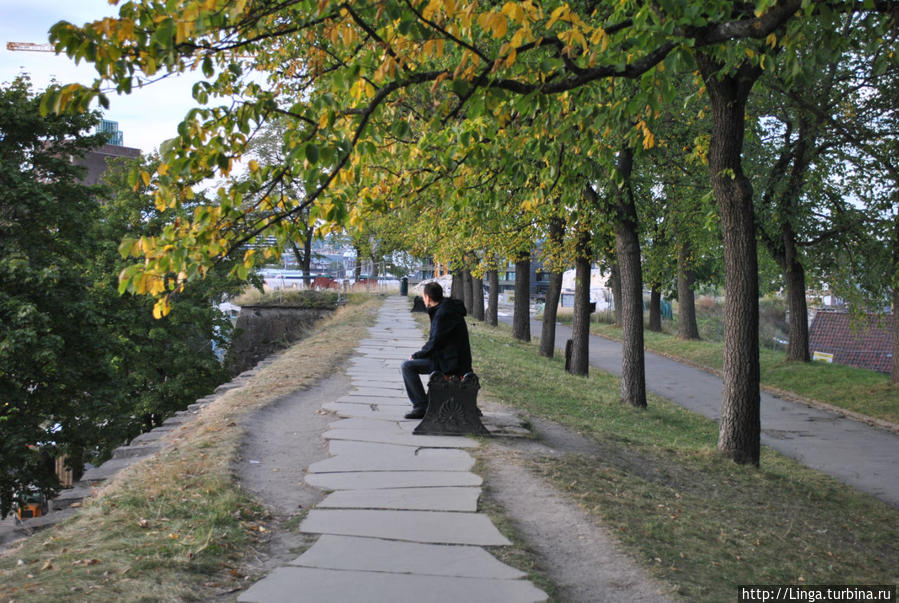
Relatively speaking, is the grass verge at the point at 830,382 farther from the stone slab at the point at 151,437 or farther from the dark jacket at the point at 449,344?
the stone slab at the point at 151,437

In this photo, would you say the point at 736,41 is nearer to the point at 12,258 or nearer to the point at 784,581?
the point at 784,581

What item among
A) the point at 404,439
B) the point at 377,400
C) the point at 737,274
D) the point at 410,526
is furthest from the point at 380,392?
the point at 410,526

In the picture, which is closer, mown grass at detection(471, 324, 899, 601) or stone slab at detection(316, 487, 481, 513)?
mown grass at detection(471, 324, 899, 601)

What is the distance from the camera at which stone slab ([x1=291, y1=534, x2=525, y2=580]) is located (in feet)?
15.5

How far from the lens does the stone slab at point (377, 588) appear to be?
427cm

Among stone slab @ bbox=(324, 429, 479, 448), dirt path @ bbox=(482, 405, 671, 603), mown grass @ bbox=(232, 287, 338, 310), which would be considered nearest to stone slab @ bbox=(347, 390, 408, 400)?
stone slab @ bbox=(324, 429, 479, 448)

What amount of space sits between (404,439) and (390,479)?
1646 mm

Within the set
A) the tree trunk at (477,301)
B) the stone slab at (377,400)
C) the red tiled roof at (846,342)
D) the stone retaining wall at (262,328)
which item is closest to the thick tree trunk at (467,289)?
the tree trunk at (477,301)

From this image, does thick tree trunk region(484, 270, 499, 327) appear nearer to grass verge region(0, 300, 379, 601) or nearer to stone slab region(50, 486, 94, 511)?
grass verge region(0, 300, 379, 601)

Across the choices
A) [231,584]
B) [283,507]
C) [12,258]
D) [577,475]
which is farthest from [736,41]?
[12,258]

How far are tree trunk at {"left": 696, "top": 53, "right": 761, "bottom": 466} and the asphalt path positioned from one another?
8.25ft

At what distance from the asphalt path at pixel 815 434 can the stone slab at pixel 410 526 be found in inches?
297

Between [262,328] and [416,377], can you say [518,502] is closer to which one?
[416,377]

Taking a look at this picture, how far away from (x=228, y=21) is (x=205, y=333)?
1073 inches
